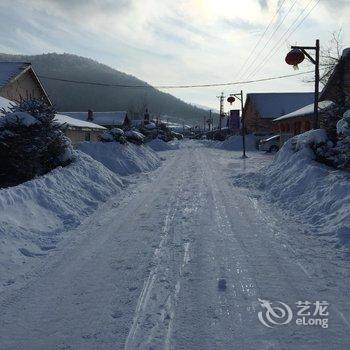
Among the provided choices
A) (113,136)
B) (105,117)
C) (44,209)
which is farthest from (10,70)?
(105,117)

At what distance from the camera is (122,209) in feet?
36.7

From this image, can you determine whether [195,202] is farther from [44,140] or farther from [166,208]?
[44,140]

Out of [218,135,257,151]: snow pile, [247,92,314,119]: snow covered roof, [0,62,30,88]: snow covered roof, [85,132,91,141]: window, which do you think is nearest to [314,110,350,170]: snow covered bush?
[0,62,30,88]: snow covered roof

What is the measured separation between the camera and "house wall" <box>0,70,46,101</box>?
1040 inches

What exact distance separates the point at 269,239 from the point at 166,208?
3830 mm

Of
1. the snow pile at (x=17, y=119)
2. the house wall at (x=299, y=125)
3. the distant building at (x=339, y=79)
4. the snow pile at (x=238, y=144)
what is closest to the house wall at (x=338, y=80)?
the distant building at (x=339, y=79)

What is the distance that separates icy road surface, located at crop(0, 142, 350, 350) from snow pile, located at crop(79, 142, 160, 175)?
12415mm

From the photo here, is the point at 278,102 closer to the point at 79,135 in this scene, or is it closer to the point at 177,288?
the point at 79,135

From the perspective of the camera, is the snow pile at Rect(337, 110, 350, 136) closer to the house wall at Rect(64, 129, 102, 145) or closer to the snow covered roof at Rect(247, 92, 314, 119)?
the house wall at Rect(64, 129, 102, 145)

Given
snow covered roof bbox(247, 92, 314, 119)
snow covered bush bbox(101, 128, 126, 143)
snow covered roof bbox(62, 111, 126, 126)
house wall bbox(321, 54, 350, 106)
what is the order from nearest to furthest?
house wall bbox(321, 54, 350, 106) < snow covered bush bbox(101, 128, 126, 143) < snow covered roof bbox(247, 92, 314, 119) < snow covered roof bbox(62, 111, 126, 126)

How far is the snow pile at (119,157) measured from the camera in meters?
22.0

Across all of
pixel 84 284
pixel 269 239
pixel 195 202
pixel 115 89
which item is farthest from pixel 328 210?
pixel 115 89

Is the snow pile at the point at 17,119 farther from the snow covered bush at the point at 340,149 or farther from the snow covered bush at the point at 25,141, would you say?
the snow covered bush at the point at 340,149

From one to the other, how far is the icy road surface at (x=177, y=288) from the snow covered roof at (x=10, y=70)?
781 inches
